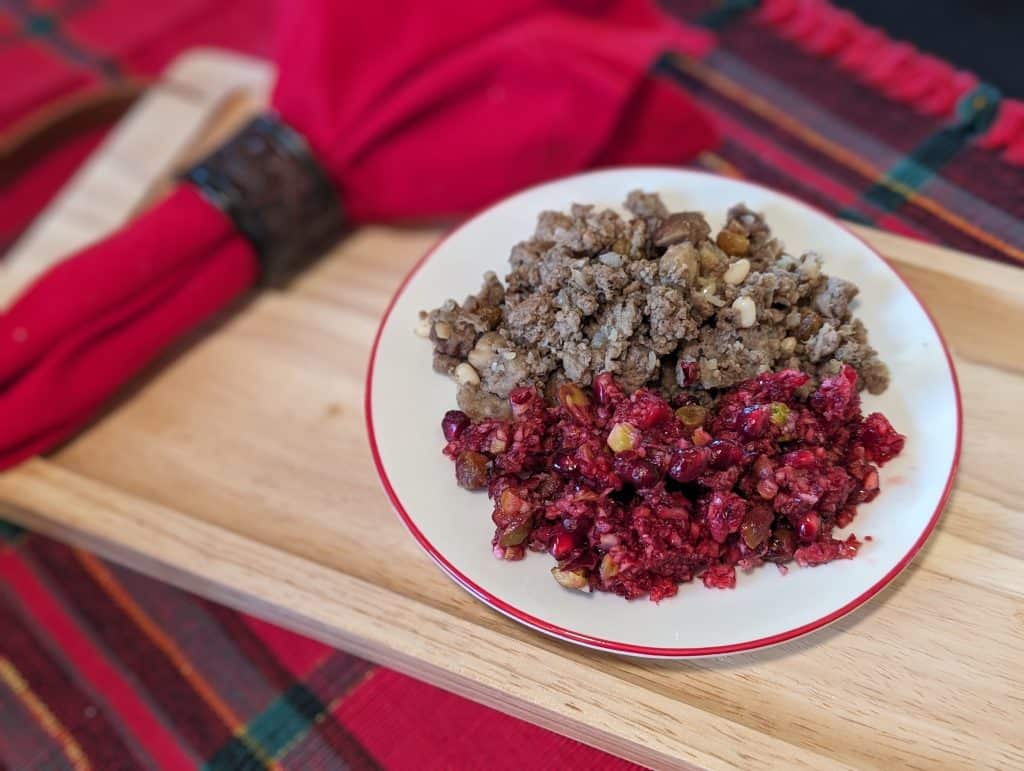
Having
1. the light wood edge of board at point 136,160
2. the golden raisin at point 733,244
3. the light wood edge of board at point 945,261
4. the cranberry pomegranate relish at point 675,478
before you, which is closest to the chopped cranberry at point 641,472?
the cranberry pomegranate relish at point 675,478

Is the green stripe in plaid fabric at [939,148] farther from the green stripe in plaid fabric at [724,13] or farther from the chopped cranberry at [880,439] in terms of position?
the chopped cranberry at [880,439]

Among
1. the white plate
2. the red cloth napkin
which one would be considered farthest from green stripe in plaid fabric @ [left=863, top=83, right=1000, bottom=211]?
the white plate

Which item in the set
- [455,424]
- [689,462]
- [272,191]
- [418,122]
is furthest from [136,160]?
[689,462]

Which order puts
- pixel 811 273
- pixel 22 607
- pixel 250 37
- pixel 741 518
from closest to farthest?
1. pixel 741 518
2. pixel 811 273
3. pixel 22 607
4. pixel 250 37

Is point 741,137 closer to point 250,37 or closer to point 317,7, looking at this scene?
point 317,7

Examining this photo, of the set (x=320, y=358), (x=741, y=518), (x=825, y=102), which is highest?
(x=825, y=102)

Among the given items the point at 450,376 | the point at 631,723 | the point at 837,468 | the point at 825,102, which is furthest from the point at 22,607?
the point at 825,102

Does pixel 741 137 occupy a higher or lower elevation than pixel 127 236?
higher
